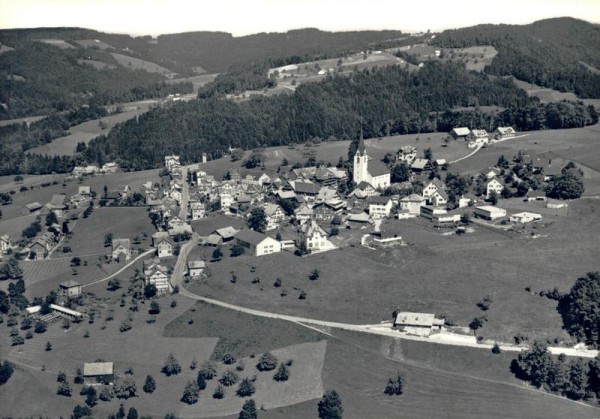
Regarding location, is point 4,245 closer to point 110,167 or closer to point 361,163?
point 110,167

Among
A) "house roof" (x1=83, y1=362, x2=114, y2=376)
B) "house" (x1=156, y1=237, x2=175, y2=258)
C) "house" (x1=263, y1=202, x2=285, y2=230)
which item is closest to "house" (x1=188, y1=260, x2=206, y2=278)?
"house" (x1=156, y1=237, x2=175, y2=258)

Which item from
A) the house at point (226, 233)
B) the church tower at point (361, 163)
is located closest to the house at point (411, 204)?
the church tower at point (361, 163)

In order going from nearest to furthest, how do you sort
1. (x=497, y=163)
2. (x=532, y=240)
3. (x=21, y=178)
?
(x=532, y=240) < (x=497, y=163) < (x=21, y=178)

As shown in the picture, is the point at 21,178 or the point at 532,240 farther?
the point at 21,178

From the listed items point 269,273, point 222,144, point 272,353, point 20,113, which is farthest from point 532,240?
point 20,113

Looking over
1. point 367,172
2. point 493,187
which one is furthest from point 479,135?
point 493,187

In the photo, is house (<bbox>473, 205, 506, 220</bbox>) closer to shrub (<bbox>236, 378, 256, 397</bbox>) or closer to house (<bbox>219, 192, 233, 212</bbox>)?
house (<bbox>219, 192, 233, 212</bbox>)

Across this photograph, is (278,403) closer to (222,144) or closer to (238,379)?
(238,379)
